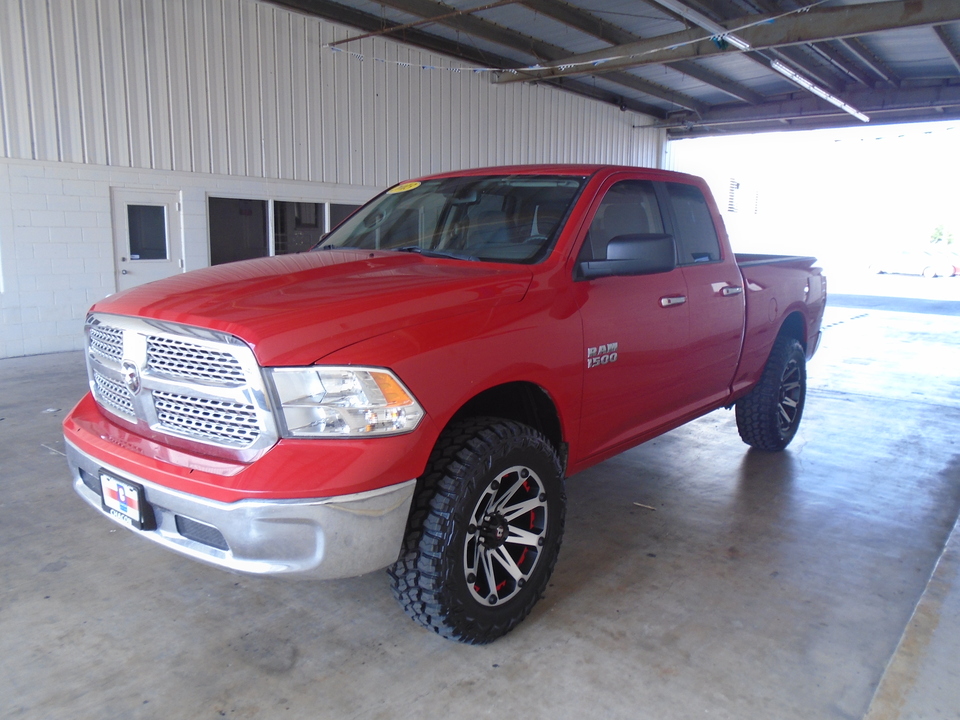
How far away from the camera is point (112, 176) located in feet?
29.4

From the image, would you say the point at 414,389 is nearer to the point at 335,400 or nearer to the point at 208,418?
the point at 335,400

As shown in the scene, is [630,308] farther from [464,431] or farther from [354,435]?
[354,435]

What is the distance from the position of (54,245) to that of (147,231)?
1.21 m

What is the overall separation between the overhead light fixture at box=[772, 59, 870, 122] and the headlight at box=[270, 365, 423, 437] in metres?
11.4

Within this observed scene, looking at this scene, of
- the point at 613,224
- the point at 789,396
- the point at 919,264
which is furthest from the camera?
the point at 919,264

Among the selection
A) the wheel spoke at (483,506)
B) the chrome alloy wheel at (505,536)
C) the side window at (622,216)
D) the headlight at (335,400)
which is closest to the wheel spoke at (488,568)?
the chrome alloy wheel at (505,536)

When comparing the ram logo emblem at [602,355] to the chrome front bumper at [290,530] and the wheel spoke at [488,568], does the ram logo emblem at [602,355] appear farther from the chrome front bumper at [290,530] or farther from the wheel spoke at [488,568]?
the chrome front bumper at [290,530]

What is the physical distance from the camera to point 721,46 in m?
10.3

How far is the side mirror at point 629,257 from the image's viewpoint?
293 centimetres

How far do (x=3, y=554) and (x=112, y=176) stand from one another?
695 centimetres

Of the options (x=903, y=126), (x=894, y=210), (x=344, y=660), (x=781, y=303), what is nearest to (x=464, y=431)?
(x=344, y=660)

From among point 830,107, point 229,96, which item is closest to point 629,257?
point 229,96

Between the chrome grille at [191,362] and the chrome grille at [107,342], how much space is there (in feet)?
0.71

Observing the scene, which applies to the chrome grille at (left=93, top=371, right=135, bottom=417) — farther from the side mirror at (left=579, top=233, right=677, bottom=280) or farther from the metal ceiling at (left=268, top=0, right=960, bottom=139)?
the metal ceiling at (left=268, top=0, right=960, bottom=139)
